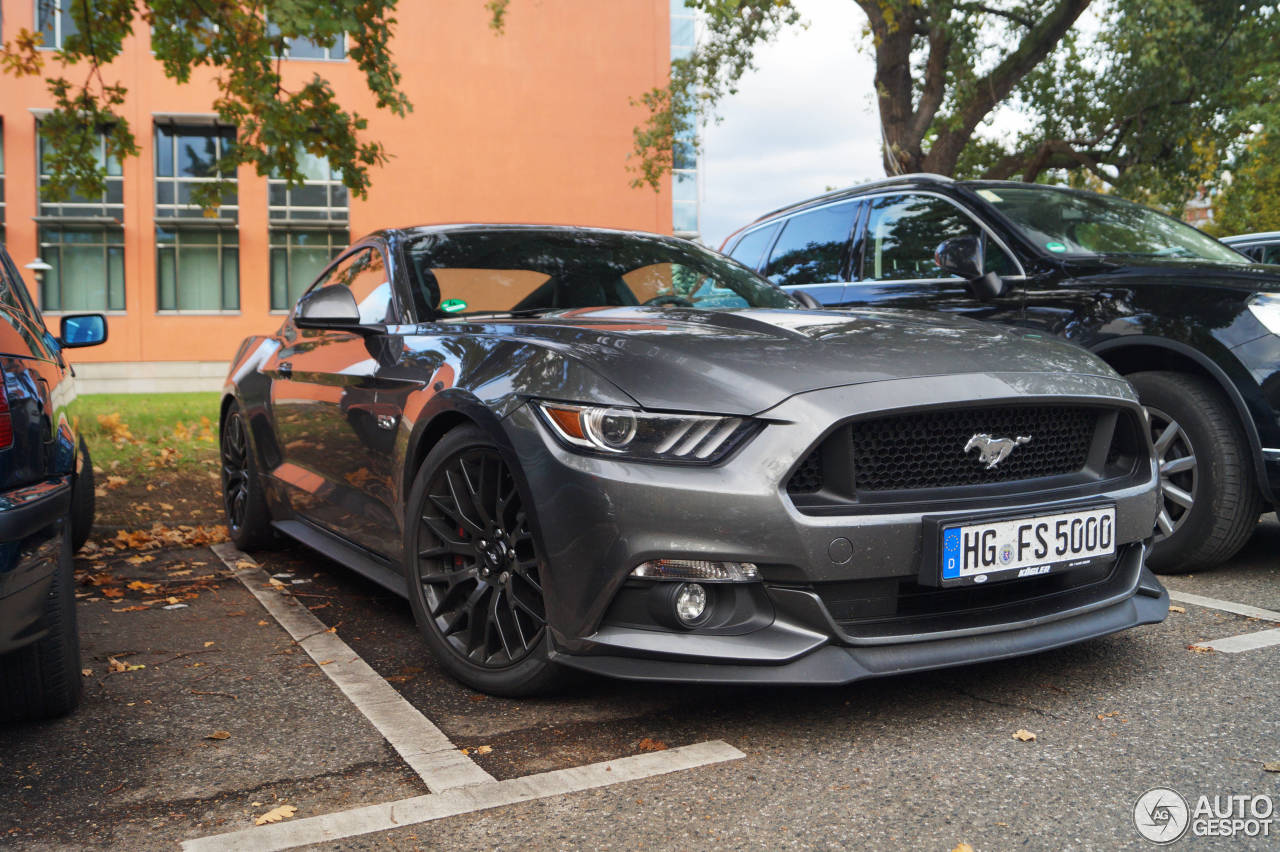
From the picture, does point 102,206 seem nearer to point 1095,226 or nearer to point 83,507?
point 83,507

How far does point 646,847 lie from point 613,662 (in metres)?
0.56

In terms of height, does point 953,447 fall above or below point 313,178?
below

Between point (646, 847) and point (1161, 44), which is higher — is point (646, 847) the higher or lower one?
the lower one

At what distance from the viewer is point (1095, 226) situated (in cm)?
537

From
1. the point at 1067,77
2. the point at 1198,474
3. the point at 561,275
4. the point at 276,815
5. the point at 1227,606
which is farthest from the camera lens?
the point at 1067,77

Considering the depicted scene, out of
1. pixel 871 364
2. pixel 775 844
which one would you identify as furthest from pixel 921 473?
pixel 775 844

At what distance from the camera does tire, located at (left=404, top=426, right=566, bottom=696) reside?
2871 mm

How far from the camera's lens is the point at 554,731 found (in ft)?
9.13

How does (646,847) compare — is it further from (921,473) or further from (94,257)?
(94,257)

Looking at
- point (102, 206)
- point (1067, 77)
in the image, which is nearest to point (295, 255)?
point (102, 206)

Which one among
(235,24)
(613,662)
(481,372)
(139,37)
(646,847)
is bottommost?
(646,847)

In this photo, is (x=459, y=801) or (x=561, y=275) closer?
(x=459, y=801)

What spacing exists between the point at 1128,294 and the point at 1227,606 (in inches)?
54.1

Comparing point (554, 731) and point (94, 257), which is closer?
point (554, 731)
